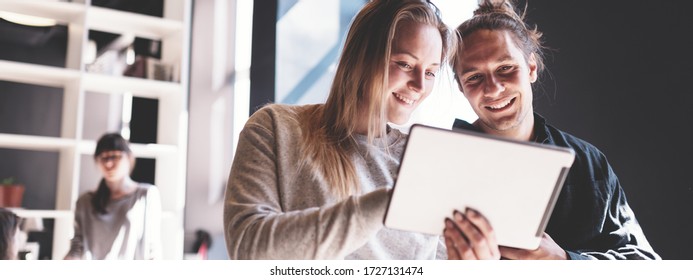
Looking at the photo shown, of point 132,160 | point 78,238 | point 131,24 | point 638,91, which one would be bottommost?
point 78,238

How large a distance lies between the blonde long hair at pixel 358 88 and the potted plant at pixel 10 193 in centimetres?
81

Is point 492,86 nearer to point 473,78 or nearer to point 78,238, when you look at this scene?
point 473,78

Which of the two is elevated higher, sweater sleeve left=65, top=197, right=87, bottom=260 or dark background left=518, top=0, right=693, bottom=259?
dark background left=518, top=0, right=693, bottom=259

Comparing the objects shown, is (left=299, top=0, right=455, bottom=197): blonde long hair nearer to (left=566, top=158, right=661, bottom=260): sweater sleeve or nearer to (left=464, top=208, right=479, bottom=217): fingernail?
(left=464, top=208, right=479, bottom=217): fingernail

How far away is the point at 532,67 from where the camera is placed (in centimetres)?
178

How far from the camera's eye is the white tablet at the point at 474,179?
1091 millimetres

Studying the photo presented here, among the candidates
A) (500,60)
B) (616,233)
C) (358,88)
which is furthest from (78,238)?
(616,233)

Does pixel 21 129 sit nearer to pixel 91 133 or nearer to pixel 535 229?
pixel 91 133

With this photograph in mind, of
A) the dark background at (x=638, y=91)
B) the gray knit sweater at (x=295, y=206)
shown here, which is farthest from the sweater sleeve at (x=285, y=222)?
the dark background at (x=638, y=91)

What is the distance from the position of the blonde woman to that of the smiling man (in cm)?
19

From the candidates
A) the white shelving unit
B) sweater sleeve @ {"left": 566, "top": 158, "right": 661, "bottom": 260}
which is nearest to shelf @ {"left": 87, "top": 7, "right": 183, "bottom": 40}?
the white shelving unit

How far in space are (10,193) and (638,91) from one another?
1.81m

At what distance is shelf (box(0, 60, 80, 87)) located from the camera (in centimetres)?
161
